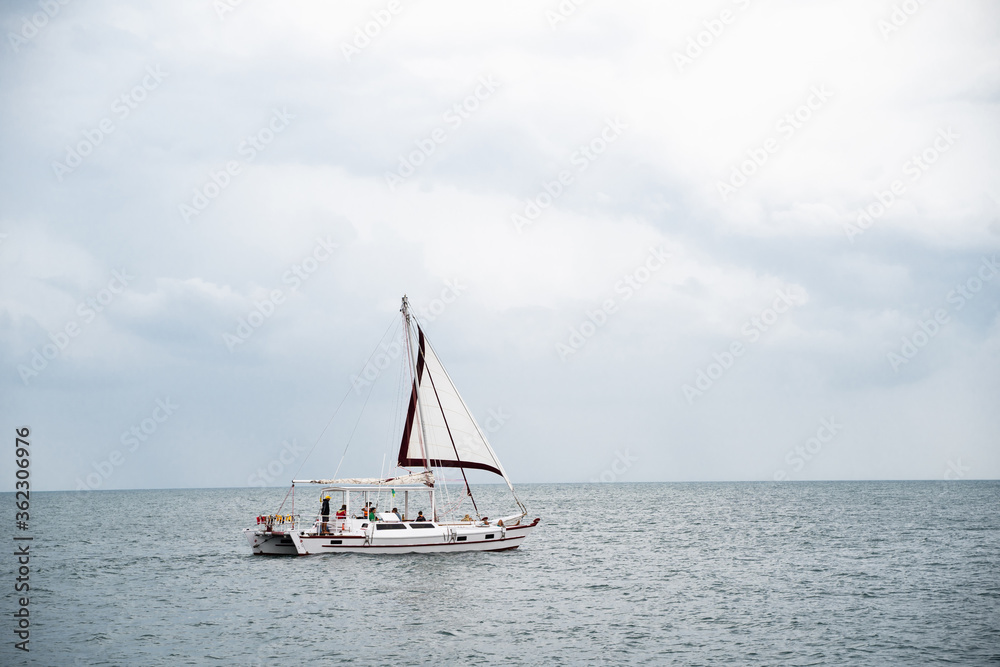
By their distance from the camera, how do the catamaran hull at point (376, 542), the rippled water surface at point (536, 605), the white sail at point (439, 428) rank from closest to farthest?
1. the rippled water surface at point (536, 605)
2. the catamaran hull at point (376, 542)
3. the white sail at point (439, 428)

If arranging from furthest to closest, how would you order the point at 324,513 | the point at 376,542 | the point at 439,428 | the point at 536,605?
the point at 439,428 < the point at 324,513 < the point at 376,542 < the point at 536,605

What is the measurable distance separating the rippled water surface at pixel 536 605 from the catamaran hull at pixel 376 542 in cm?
66

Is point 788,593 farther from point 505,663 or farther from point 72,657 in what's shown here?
point 72,657

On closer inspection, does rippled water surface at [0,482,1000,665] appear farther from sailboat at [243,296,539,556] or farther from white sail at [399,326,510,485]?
white sail at [399,326,510,485]

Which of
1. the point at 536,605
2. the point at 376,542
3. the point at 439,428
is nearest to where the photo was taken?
the point at 536,605

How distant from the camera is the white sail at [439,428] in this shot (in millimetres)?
56938

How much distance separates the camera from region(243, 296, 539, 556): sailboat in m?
52.7

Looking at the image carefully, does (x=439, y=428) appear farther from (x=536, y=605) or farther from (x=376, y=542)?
(x=536, y=605)

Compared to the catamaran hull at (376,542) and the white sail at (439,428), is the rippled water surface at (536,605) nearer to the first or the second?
the catamaran hull at (376,542)

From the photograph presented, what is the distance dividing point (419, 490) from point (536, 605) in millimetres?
16442

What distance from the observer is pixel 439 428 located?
2255 inches

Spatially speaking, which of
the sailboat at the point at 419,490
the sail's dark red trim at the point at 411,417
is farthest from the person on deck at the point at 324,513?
the sail's dark red trim at the point at 411,417

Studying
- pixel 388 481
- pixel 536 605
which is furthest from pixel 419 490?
pixel 536 605

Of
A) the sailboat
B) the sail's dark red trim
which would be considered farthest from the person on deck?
the sail's dark red trim
